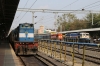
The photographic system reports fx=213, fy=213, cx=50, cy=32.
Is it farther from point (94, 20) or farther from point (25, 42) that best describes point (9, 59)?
point (94, 20)

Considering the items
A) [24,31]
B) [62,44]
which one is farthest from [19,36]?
[62,44]

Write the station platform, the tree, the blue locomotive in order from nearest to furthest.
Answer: the station platform
the blue locomotive
the tree

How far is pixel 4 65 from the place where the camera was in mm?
14156

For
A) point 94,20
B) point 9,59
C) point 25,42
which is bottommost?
point 9,59

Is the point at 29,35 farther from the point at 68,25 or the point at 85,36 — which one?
the point at 68,25

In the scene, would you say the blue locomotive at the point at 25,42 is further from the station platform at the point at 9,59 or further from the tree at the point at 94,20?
the tree at the point at 94,20

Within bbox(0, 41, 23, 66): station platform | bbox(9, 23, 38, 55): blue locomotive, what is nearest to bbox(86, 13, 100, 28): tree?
bbox(9, 23, 38, 55): blue locomotive

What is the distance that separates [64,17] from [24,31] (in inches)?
3185

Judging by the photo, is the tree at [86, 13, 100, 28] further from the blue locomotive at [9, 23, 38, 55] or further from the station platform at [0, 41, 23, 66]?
the station platform at [0, 41, 23, 66]

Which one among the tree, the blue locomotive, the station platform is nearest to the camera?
the station platform

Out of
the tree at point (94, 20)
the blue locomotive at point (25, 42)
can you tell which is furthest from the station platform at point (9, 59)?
the tree at point (94, 20)

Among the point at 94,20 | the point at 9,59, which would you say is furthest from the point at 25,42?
the point at 94,20

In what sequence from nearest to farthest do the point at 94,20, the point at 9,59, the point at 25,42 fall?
the point at 9,59 < the point at 25,42 < the point at 94,20

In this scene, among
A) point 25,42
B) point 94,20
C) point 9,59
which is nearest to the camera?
point 9,59
